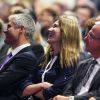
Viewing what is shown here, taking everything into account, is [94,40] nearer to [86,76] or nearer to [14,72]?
[86,76]

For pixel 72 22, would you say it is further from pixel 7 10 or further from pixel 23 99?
pixel 7 10

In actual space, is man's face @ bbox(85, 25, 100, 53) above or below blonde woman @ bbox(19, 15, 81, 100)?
above

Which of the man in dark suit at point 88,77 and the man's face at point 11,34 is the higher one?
the man's face at point 11,34

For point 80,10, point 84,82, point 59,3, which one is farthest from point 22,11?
point 59,3

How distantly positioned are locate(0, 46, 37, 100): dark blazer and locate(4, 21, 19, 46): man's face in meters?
0.35

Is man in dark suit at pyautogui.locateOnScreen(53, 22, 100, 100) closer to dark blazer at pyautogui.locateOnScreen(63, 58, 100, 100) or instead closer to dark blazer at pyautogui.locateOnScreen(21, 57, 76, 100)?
dark blazer at pyautogui.locateOnScreen(63, 58, 100, 100)

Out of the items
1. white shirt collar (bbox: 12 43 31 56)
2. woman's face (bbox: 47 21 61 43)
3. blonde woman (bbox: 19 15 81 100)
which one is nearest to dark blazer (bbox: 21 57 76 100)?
blonde woman (bbox: 19 15 81 100)

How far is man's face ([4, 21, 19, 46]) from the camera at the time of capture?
743 cm

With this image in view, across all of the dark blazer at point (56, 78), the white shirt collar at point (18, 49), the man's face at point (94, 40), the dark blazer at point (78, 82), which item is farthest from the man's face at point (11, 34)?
the man's face at point (94, 40)

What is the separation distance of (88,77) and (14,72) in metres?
0.91

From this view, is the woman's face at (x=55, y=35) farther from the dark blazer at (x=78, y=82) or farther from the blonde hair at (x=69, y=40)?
the dark blazer at (x=78, y=82)

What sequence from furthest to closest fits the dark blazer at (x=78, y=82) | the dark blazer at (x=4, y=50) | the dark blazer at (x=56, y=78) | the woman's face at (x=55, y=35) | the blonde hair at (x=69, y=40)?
the dark blazer at (x=4, y=50) → the woman's face at (x=55, y=35) → the blonde hair at (x=69, y=40) → the dark blazer at (x=56, y=78) → the dark blazer at (x=78, y=82)

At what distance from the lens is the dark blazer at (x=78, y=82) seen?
632cm

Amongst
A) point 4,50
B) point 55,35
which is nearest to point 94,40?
point 55,35
